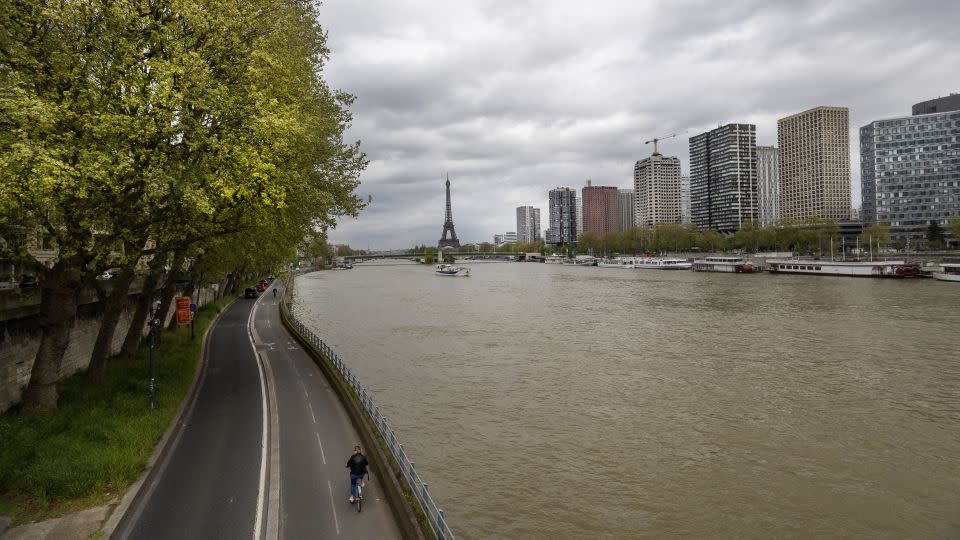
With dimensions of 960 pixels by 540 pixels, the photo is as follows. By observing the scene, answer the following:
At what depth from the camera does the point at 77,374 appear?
2348 cm

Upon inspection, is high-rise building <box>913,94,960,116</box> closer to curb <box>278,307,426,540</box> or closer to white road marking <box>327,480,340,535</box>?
curb <box>278,307,426,540</box>

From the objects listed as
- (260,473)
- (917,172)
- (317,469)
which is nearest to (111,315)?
(260,473)

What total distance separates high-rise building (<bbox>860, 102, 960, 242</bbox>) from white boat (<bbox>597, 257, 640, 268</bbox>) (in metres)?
85.7

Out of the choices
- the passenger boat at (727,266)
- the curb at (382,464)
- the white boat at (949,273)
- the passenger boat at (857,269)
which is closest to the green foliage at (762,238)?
the passenger boat at (727,266)

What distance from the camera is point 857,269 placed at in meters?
98.1

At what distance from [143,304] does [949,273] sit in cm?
10812

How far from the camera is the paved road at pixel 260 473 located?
12.1 m

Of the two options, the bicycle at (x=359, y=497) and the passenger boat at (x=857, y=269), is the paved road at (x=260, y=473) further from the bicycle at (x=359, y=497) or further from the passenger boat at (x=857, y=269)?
the passenger boat at (x=857, y=269)

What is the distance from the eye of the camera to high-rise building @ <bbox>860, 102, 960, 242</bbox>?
17062cm

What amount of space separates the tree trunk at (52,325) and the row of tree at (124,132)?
0.04 metres

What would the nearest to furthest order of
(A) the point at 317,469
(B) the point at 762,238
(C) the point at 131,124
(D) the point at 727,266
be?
1. (C) the point at 131,124
2. (A) the point at 317,469
3. (D) the point at 727,266
4. (B) the point at 762,238

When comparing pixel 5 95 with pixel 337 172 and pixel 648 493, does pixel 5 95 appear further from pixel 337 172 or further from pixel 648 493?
pixel 648 493

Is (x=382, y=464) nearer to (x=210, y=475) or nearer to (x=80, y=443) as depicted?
(x=210, y=475)

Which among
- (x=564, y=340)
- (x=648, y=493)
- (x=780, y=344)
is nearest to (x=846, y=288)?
(x=780, y=344)
